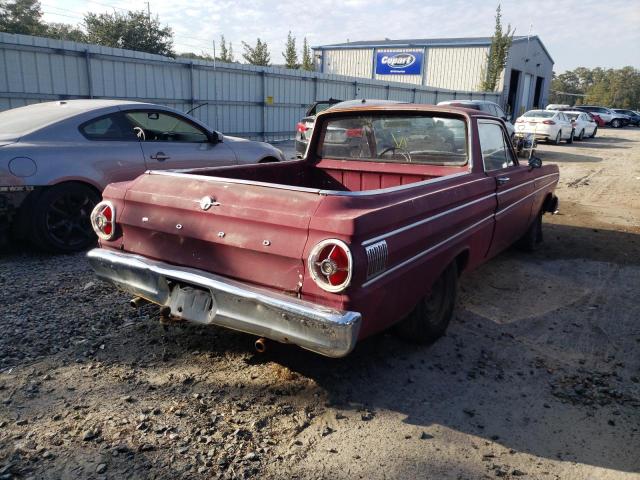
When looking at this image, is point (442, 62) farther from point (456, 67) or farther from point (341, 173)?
point (341, 173)

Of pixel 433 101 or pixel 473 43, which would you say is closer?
pixel 433 101

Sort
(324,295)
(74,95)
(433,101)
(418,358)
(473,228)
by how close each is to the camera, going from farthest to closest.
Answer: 1. (433,101)
2. (74,95)
3. (473,228)
4. (418,358)
5. (324,295)

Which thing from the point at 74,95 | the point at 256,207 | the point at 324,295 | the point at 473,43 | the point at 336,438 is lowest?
the point at 336,438

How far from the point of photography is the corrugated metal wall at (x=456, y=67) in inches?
1453

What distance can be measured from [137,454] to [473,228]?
281 centimetres

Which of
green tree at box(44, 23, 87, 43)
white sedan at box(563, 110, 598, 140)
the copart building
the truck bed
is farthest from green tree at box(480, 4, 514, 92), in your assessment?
the truck bed

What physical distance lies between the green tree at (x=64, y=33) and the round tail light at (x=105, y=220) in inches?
1434

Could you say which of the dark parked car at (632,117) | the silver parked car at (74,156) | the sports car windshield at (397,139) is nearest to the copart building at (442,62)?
the dark parked car at (632,117)

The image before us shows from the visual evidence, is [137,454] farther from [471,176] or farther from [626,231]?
[626,231]

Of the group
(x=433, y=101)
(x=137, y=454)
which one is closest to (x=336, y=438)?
(x=137, y=454)

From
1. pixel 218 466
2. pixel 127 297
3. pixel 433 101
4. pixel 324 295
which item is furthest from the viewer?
pixel 433 101

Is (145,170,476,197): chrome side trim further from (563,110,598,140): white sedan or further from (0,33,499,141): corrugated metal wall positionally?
(563,110,598,140): white sedan

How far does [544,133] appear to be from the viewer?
72.2 ft

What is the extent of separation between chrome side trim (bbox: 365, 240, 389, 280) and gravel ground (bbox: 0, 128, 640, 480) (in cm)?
86
